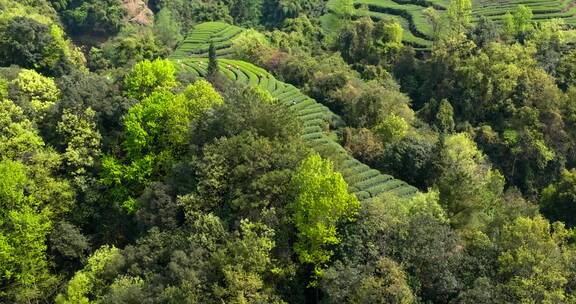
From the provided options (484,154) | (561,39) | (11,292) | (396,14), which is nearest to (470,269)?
(11,292)

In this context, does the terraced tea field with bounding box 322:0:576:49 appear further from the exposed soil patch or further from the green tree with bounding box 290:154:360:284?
the green tree with bounding box 290:154:360:284

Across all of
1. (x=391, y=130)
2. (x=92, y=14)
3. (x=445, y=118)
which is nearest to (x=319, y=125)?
(x=391, y=130)

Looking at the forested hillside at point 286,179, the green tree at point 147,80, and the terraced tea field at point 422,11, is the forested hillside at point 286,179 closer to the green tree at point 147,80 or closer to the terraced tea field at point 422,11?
the green tree at point 147,80

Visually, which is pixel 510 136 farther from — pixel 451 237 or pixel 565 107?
pixel 451 237

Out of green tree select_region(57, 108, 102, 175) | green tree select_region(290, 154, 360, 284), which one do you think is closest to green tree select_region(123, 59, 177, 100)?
green tree select_region(57, 108, 102, 175)

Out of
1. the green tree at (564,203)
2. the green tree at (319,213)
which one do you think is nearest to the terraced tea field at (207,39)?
the green tree at (564,203)
